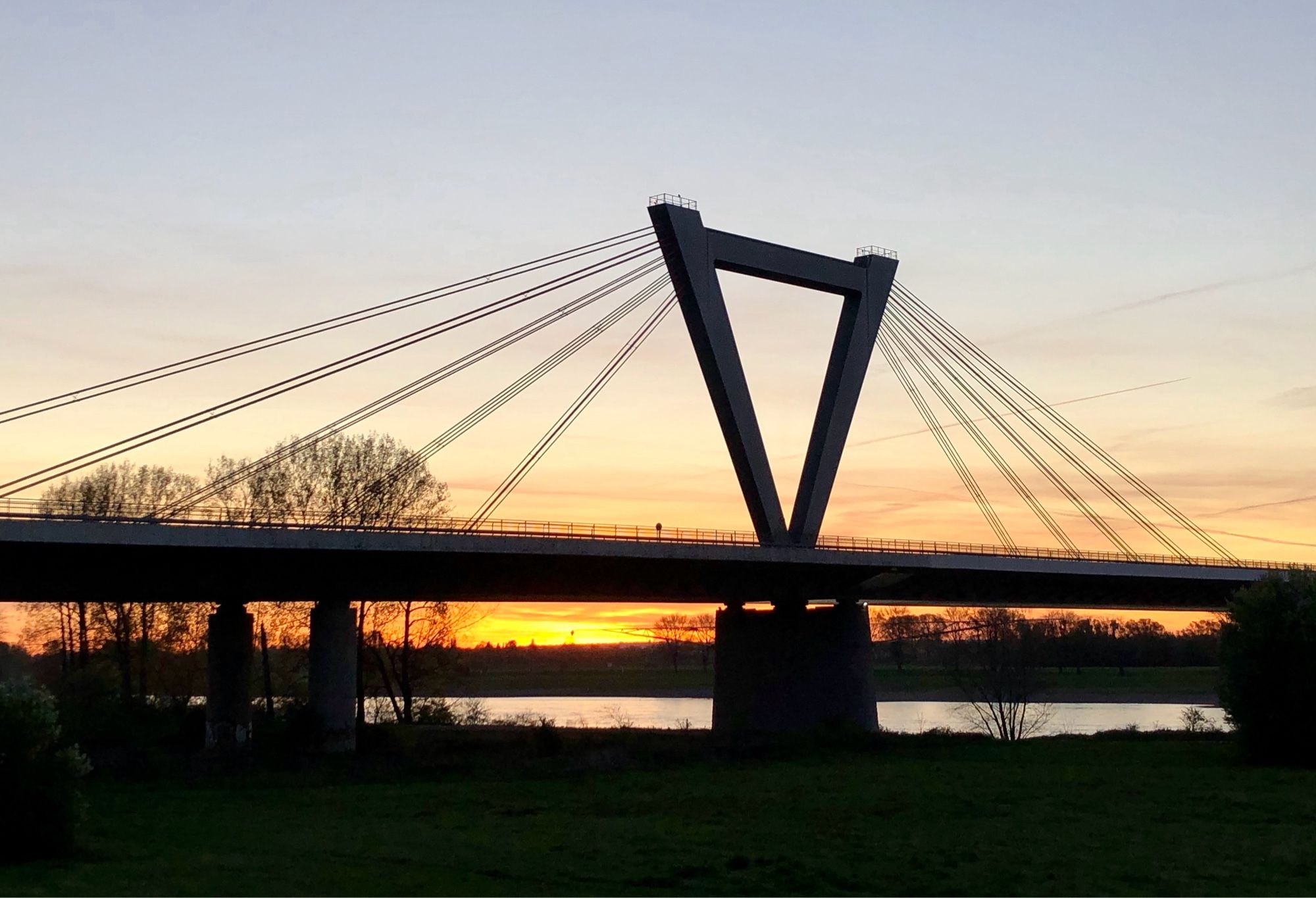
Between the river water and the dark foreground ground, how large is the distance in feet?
100

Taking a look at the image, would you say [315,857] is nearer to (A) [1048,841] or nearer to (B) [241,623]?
(A) [1048,841]

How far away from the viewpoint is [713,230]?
49094mm

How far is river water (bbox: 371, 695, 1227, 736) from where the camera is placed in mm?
80438

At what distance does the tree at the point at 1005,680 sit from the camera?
69.2m

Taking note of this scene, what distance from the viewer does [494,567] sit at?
1828 inches

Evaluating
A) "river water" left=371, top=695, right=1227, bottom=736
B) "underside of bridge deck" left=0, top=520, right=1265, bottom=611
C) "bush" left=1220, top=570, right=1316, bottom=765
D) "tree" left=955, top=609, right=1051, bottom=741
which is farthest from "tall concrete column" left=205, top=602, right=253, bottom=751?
"tree" left=955, top=609, right=1051, bottom=741

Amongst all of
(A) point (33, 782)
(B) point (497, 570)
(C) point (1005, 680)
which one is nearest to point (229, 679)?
(B) point (497, 570)

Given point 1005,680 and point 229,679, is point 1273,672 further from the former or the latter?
point 1005,680

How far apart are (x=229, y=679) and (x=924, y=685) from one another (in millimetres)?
95144

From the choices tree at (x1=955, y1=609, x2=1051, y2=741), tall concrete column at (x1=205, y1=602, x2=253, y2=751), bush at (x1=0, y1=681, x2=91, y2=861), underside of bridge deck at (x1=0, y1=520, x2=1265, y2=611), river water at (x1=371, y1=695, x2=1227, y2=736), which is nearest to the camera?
bush at (x1=0, y1=681, x2=91, y2=861)

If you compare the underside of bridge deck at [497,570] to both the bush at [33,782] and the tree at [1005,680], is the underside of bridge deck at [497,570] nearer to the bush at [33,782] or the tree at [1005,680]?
the tree at [1005,680]

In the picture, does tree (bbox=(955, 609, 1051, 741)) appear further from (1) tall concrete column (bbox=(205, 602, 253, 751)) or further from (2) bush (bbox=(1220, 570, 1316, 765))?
(1) tall concrete column (bbox=(205, 602, 253, 751))

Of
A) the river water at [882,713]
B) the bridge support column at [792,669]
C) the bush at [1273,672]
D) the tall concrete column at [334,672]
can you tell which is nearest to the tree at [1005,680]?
the river water at [882,713]

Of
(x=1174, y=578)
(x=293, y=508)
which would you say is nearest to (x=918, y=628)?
(x=1174, y=578)
